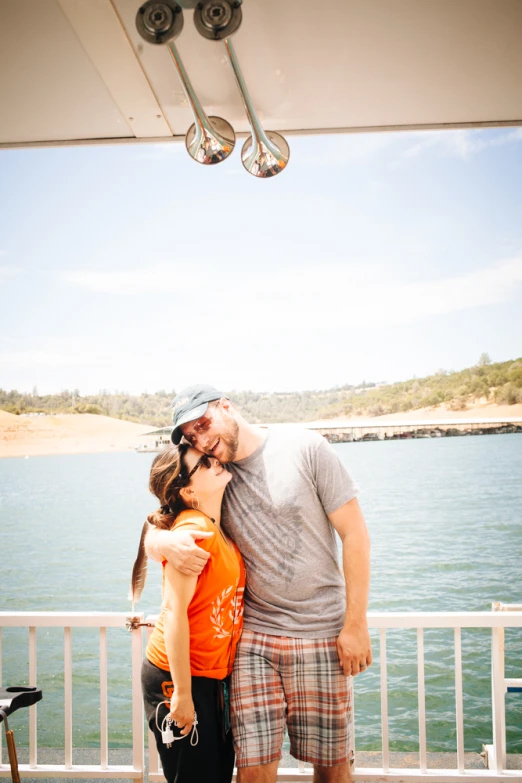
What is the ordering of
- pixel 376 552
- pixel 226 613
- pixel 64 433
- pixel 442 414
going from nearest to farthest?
pixel 226 613, pixel 64 433, pixel 442 414, pixel 376 552

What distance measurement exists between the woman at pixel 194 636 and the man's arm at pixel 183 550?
0.02 meters

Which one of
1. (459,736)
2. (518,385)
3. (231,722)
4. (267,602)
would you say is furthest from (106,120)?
(518,385)

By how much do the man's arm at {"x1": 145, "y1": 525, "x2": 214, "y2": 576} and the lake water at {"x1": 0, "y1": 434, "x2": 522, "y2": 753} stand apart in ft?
26.8

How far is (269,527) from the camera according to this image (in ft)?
4.70

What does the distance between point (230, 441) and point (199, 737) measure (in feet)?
2.23

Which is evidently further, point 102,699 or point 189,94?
point 102,699

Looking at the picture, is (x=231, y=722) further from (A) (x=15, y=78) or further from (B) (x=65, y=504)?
(B) (x=65, y=504)

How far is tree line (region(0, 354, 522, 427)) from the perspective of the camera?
276 inches

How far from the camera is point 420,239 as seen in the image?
59.2ft

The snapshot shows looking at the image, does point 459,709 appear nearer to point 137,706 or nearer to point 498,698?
point 498,698

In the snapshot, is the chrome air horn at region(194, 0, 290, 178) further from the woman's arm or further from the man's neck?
the woman's arm

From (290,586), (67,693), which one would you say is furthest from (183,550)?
Answer: (67,693)

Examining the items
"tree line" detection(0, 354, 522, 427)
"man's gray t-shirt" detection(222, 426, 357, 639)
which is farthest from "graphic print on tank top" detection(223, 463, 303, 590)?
"tree line" detection(0, 354, 522, 427)

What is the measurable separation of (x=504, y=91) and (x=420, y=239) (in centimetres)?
1752
